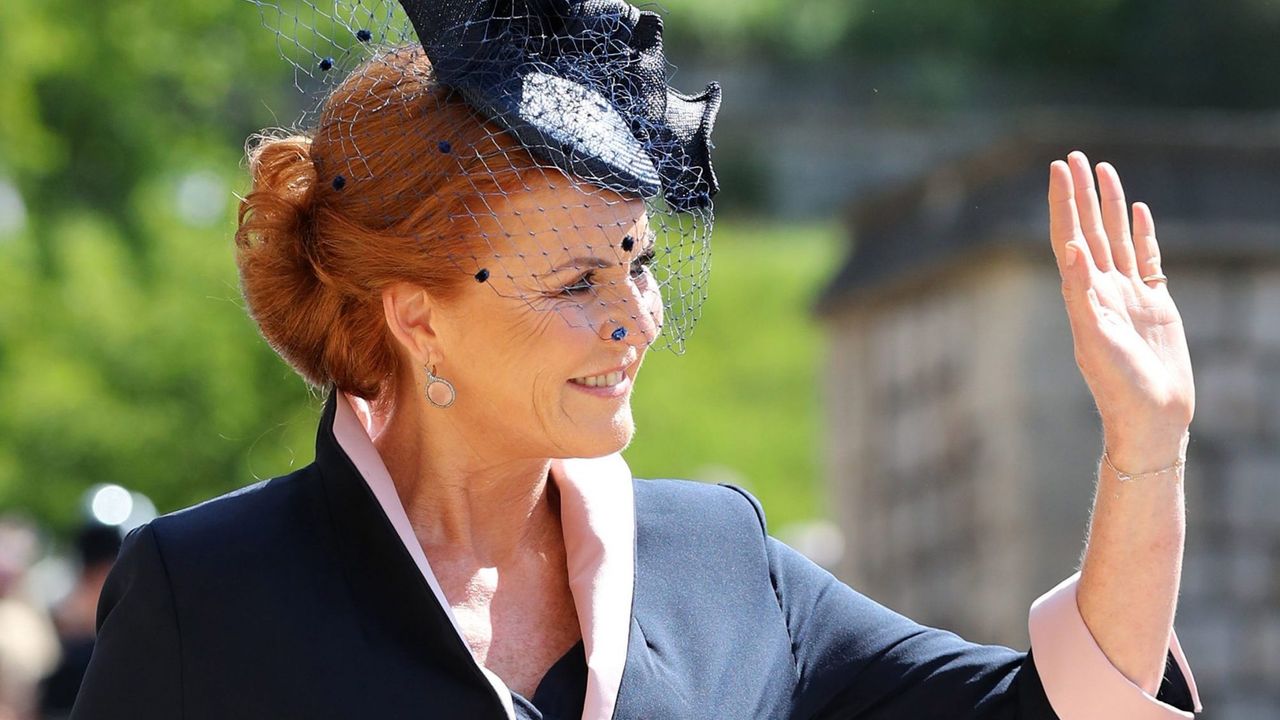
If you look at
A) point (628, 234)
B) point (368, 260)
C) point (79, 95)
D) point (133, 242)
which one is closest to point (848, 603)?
point (628, 234)

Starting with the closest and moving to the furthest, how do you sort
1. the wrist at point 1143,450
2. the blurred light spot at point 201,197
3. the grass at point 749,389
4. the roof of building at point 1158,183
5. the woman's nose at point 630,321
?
the wrist at point 1143,450 < the woman's nose at point 630,321 < the roof of building at point 1158,183 < the blurred light spot at point 201,197 < the grass at point 749,389

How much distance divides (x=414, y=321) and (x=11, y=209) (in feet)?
39.5

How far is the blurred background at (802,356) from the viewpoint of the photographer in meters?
7.38

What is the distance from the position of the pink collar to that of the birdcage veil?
0.92 ft

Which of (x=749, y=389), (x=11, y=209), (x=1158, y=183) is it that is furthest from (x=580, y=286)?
(x=749, y=389)

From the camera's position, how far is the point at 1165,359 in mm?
2611

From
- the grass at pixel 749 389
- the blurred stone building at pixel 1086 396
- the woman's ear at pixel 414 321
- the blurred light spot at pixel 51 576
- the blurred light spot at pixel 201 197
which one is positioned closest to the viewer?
the woman's ear at pixel 414 321

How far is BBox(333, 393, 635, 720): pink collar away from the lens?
2674 mm

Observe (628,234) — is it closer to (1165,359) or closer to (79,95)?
(1165,359)

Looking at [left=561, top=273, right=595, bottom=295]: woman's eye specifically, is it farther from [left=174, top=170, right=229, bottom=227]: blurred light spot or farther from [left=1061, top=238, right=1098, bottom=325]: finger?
[left=174, top=170, right=229, bottom=227]: blurred light spot

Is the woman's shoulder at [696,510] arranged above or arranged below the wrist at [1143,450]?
below

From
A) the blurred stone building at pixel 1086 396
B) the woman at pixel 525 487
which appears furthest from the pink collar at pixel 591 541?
the blurred stone building at pixel 1086 396

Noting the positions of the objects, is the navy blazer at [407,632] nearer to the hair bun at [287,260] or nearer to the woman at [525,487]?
the woman at [525,487]

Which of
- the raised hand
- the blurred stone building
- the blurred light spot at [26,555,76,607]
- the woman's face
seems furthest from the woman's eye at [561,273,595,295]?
the blurred light spot at [26,555,76,607]
